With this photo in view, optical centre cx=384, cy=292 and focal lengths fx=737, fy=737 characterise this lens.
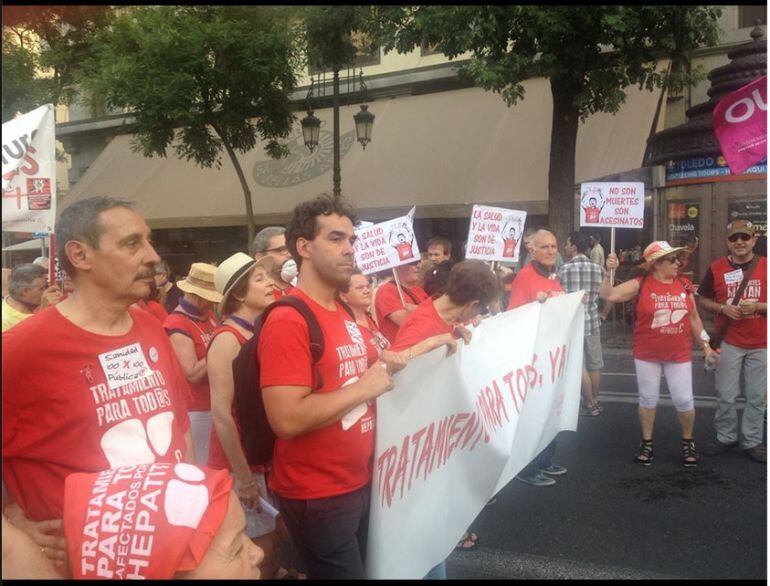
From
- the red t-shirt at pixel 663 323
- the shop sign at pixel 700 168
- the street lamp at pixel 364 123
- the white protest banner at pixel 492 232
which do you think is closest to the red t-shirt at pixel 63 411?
the red t-shirt at pixel 663 323

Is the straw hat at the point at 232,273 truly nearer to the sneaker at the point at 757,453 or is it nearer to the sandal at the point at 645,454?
the sandal at the point at 645,454

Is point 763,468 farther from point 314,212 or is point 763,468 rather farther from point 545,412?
point 314,212

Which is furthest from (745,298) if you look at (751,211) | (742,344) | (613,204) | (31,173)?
(751,211)

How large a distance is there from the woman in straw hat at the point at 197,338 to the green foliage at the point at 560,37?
7.38 meters

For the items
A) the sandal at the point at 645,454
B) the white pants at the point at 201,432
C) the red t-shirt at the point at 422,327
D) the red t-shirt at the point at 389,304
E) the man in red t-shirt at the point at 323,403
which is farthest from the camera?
the sandal at the point at 645,454

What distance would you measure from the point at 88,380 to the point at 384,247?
462 centimetres

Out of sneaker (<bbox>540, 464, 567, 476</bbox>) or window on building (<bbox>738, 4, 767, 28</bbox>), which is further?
window on building (<bbox>738, 4, 767, 28</bbox>)

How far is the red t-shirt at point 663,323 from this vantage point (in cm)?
564

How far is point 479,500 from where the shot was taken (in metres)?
3.44

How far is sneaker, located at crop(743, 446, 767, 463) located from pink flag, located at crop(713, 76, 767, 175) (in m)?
2.31

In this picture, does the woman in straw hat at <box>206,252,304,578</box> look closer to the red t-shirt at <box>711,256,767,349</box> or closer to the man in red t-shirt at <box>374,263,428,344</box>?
the man in red t-shirt at <box>374,263,428,344</box>

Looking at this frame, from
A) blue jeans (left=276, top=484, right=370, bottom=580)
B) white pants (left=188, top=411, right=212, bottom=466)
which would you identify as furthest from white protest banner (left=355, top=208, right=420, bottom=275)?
blue jeans (left=276, top=484, right=370, bottom=580)

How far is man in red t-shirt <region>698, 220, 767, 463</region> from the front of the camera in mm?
5852

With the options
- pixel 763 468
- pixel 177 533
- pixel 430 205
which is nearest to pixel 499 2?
pixel 430 205
